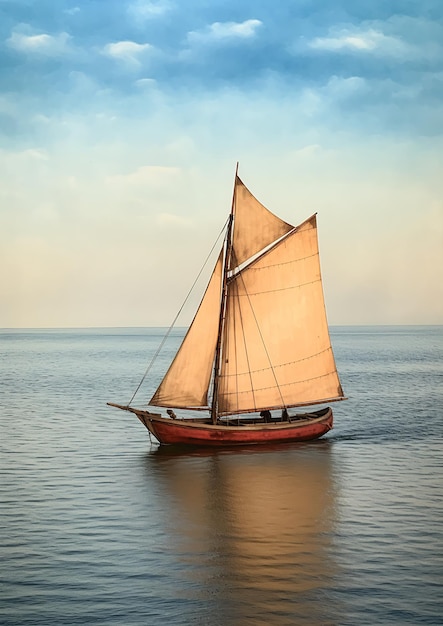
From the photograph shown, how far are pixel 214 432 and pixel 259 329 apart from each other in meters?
6.48

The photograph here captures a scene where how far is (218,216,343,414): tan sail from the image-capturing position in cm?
4391

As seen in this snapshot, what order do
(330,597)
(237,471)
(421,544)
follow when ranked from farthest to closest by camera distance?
1. (237,471)
2. (421,544)
3. (330,597)

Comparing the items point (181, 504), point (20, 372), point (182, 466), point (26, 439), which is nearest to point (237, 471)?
point (182, 466)

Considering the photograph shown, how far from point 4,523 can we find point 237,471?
495 inches

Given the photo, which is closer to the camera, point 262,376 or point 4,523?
point 4,523

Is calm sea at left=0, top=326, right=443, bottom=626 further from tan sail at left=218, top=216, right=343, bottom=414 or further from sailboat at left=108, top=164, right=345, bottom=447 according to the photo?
tan sail at left=218, top=216, right=343, bottom=414

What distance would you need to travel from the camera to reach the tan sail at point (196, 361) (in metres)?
42.4

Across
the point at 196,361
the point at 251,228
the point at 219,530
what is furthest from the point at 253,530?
the point at 251,228

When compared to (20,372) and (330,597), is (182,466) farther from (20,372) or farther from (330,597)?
(20,372)

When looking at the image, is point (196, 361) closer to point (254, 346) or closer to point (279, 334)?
point (254, 346)

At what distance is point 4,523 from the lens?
2858 cm

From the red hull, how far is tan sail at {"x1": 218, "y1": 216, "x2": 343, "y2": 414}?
1.35 meters

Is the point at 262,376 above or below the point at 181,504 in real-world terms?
above

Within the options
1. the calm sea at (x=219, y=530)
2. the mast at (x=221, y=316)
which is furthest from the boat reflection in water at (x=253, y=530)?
the mast at (x=221, y=316)
